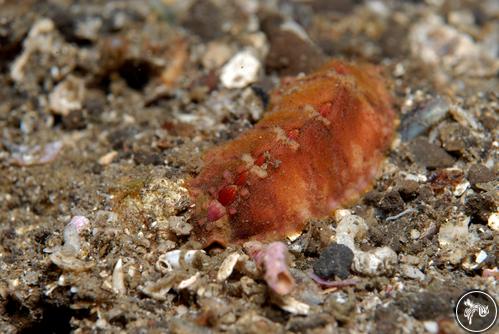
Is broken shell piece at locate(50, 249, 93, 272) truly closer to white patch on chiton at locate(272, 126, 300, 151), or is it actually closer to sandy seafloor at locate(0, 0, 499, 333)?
sandy seafloor at locate(0, 0, 499, 333)

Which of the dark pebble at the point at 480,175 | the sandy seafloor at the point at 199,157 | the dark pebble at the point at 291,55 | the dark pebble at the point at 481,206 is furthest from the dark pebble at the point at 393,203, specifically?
the dark pebble at the point at 291,55

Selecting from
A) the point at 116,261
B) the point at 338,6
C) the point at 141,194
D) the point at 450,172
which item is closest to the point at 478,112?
the point at 450,172

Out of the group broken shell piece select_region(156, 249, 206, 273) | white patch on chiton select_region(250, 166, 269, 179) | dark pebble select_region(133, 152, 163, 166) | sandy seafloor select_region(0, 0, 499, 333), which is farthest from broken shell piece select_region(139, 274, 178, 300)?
dark pebble select_region(133, 152, 163, 166)

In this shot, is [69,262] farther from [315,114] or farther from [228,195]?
[315,114]

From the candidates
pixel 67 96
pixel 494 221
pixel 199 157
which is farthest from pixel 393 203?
pixel 67 96

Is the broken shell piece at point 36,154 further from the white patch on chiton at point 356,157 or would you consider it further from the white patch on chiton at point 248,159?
the white patch on chiton at point 356,157

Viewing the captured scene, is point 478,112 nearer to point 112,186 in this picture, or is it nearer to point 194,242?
point 194,242
